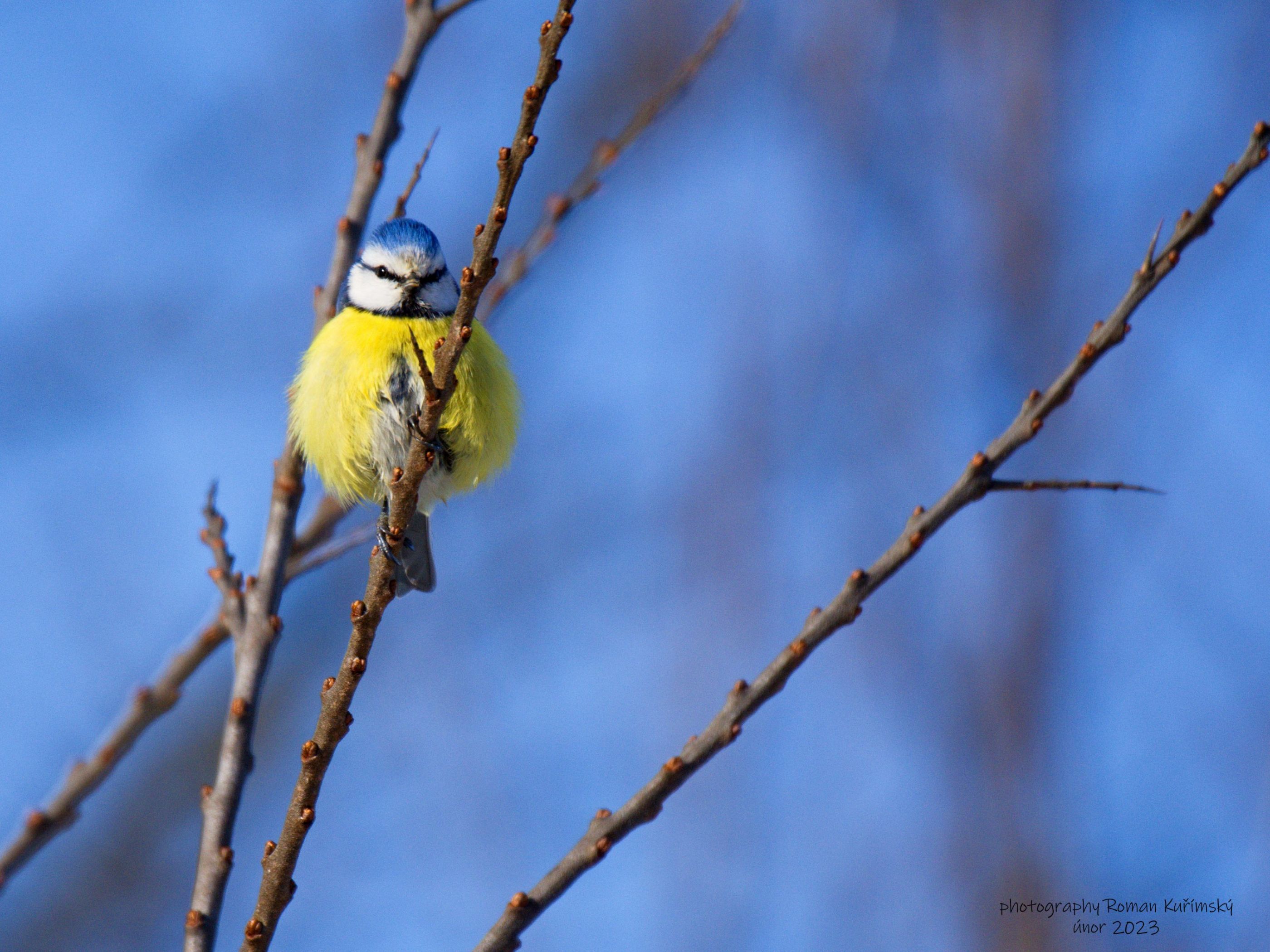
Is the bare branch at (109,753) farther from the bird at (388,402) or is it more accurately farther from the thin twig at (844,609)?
the thin twig at (844,609)

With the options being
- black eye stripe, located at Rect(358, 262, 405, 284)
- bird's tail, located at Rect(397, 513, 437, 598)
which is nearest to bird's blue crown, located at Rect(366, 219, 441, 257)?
black eye stripe, located at Rect(358, 262, 405, 284)

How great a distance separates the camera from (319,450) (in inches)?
123

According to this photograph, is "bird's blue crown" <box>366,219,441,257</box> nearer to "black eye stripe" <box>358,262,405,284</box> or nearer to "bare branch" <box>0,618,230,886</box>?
"black eye stripe" <box>358,262,405,284</box>

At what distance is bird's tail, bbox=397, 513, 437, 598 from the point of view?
11.5ft

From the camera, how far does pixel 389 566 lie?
6.27 ft

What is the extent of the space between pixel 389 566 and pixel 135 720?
0.83 meters

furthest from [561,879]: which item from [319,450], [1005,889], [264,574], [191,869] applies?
[191,869]

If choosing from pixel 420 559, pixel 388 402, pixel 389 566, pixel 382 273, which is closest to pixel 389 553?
pixel 389 566

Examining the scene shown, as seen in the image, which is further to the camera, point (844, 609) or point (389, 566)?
point (389, 566)

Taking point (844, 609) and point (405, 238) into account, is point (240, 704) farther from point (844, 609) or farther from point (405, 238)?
point (405, 238)

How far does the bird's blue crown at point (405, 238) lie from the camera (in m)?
3.54

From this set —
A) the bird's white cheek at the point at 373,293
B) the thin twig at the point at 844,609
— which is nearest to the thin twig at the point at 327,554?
the bird's white cheek at the point at 373,293

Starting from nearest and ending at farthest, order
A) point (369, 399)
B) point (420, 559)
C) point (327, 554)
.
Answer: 1. point (327, 554)
2. point (369, 399)
3. point (420, 559)

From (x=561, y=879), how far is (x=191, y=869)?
15.3 feet
